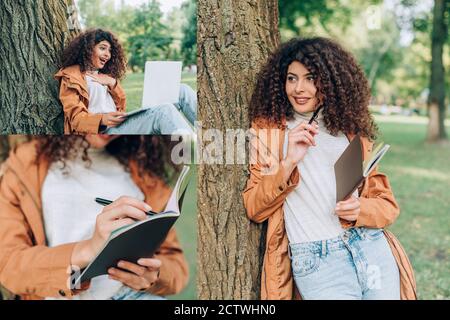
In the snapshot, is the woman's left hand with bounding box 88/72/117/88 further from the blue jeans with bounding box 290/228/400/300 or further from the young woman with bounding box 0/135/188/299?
the blue jeans with bounding box 290/228/400/300

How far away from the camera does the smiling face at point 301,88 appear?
2.88 metres

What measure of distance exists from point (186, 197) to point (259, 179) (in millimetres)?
441

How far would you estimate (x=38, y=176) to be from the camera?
3.00 meters

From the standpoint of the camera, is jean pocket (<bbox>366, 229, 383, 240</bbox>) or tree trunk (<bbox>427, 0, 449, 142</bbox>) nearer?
jean pocket (<bbox>366, 229, 383, 240</bbox>)

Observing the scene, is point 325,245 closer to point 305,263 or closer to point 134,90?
point 305,263

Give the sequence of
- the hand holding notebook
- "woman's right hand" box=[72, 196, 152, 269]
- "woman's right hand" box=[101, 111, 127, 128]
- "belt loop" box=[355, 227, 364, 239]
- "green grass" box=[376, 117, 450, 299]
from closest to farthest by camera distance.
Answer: the hand holding notebook, "belt loop" box=[355, 227, 364, 239], "woman's right hand" box=[72, 196, 152, 269], "woman's right hand" box=[101, 111, 127, 128], "green grass" box=[376, 117, 450, 299]

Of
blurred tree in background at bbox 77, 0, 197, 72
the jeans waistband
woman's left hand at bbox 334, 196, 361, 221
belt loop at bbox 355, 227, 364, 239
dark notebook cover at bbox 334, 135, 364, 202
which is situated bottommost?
the jeans waistband

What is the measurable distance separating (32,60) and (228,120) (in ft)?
3.56

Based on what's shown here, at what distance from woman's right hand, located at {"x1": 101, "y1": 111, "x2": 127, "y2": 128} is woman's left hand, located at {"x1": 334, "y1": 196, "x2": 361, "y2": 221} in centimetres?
123

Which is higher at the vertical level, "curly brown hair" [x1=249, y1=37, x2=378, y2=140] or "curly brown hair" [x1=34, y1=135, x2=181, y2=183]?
"curly brown hair" [x1=249, y1=37, x2=378, y2=140]

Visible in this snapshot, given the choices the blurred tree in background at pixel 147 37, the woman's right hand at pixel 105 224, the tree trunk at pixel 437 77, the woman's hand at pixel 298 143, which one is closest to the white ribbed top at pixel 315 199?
the woman's hand at pixel 298 143

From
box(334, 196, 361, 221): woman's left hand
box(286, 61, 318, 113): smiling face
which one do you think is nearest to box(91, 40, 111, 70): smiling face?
box(286, 61, 318, 113): smiling face

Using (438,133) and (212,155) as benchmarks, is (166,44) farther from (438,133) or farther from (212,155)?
(438,133)

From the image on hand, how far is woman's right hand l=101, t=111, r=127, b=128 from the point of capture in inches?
120
